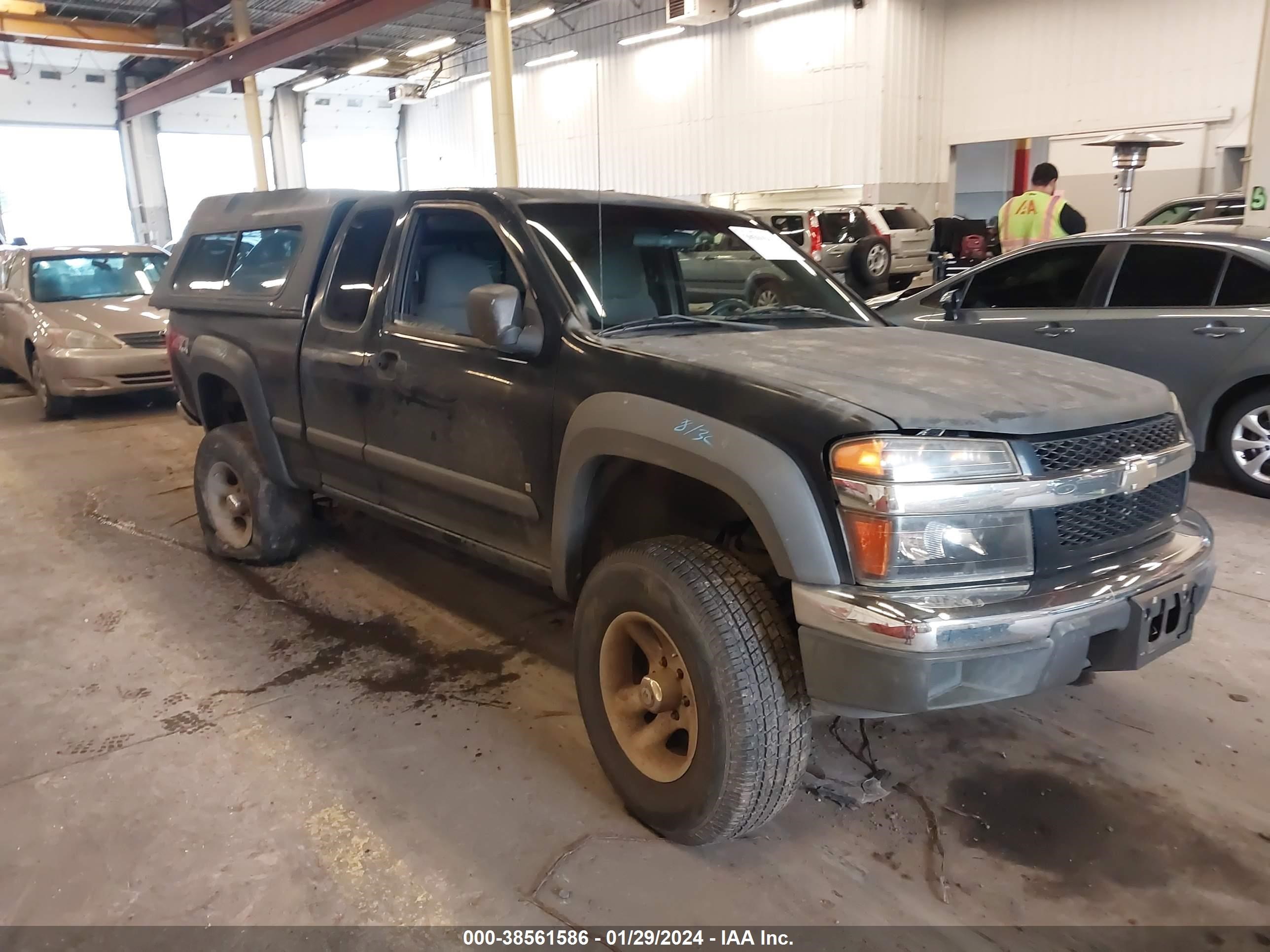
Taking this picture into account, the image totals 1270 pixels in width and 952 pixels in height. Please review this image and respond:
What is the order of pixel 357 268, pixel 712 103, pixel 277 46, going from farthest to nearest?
pixel 712 103 → pixel 277 46 → pixel 357 268

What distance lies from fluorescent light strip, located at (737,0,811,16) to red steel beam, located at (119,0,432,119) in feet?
24.4

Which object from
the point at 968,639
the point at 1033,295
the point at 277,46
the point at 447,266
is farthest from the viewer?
the point at 277,46

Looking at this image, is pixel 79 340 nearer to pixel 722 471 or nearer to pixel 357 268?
pixel 357 268

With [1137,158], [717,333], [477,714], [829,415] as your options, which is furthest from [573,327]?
[1137,158]

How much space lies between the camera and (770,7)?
57.4ft

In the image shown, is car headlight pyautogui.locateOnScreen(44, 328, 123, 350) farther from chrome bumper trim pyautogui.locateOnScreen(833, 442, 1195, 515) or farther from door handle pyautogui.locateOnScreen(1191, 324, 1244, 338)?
door handle pyautogui.locateOnScreen(1191, 324, 1244, 338)

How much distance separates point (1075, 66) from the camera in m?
15.5


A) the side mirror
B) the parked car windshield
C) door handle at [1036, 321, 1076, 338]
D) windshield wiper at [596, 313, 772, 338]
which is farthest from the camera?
the parked car windshield

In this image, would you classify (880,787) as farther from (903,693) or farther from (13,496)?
(13,496)

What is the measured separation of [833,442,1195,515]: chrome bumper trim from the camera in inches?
81.6

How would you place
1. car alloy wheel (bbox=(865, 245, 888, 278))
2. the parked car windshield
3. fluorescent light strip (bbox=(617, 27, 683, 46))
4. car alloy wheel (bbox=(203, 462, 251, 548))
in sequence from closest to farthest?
1. car alloy wheel (bbox=(203, 462, 251, 548))
2. the parked car windshield
3. car alloy wheel (bbox=(865, 245, 888, 278))
4. fluorescent light strip (bbox=(617, 27, 683, 46))

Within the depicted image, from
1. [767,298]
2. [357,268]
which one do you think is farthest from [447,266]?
[767,298]

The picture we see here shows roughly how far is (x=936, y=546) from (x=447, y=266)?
2228 millimetres

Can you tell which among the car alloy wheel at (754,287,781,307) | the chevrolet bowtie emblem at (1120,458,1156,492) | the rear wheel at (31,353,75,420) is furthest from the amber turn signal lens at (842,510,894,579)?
the rear wheel at (31,353,75,420)
